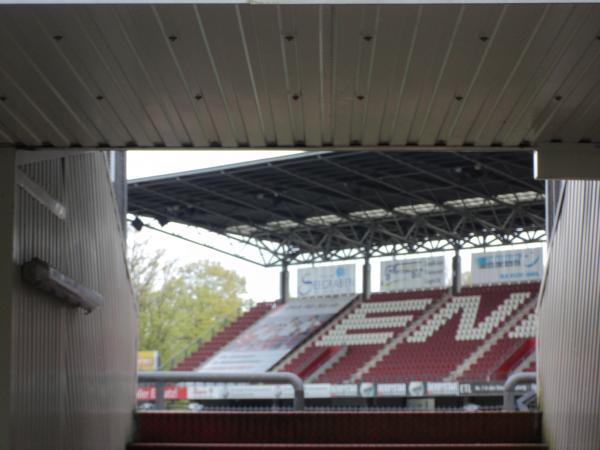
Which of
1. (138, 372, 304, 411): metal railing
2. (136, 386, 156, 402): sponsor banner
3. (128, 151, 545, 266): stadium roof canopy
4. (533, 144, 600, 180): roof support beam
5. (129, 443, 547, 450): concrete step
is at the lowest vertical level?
(136, 386, 156, 402): sponsor banner

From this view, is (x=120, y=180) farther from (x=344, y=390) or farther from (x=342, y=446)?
(x=344, y=390)

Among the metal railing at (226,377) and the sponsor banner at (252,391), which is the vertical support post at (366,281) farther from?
the metal railing at (226,377)

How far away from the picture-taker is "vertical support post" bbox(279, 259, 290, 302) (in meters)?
51.8

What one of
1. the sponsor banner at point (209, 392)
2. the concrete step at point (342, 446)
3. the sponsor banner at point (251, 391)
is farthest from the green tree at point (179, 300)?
the concrete step at point (342, 446)

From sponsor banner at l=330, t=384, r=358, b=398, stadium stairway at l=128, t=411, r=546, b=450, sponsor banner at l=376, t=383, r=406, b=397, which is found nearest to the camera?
stadium stairway at l=128, t=411, r=546, b=450

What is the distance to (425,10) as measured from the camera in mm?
6422

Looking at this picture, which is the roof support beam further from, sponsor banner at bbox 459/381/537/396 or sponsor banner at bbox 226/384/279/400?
sponsor banner at bbox 226/384/279/400

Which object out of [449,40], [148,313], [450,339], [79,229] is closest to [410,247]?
[450,339]

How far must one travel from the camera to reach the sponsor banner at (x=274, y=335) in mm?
48062

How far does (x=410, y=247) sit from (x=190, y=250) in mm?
27319

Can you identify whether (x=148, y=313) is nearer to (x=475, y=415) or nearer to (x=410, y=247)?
(x=410, y=247)

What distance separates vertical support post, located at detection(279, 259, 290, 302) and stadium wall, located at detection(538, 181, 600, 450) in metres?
37.0

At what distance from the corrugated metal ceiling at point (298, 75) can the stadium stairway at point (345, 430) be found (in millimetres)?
6049

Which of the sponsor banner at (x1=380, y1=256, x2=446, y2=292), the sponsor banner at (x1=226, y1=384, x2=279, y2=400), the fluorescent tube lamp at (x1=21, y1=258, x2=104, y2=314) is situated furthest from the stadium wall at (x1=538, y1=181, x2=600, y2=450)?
the sponsor banner at (x1=380, y1=256, x2=446, y2=292)
